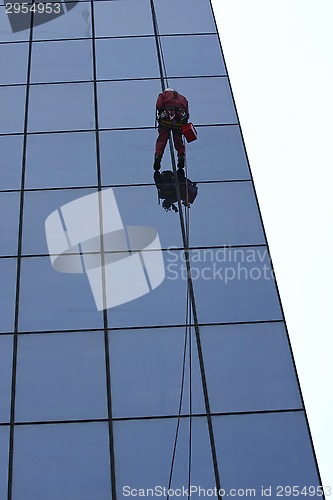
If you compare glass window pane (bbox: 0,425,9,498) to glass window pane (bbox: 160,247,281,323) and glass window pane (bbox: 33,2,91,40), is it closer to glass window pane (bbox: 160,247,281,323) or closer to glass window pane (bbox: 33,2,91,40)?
glass window pane (bbox: 160,247,281,323)

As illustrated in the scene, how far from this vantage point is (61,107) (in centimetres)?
1714

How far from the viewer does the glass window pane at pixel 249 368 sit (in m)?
12.9

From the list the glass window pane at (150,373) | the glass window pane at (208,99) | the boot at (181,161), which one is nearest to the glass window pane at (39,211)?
the boot at (181,161)

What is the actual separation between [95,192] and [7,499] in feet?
17.0

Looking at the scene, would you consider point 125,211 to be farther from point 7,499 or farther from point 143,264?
point 7,499

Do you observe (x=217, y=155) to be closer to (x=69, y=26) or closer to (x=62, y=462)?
(x=69, y=26)

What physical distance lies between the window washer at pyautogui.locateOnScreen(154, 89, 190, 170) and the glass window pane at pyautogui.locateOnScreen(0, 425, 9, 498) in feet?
16.6

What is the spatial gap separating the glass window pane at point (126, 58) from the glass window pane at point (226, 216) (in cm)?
317

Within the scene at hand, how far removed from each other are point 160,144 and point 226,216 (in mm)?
1669

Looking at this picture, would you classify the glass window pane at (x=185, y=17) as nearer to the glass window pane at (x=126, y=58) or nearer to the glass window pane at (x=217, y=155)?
the glass window pane at (x=126, y=58)

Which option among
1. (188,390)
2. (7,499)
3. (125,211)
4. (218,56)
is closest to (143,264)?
(125,211)

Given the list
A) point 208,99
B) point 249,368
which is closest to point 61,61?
point 208,99

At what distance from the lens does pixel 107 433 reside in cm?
1256

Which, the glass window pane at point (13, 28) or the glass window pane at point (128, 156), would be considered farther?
the glass window pane at point (13, 28)
